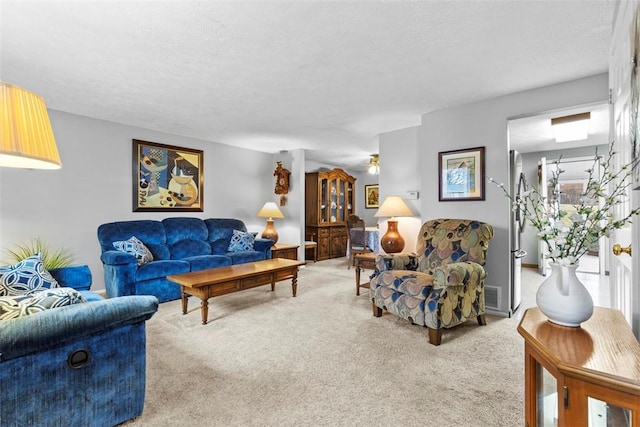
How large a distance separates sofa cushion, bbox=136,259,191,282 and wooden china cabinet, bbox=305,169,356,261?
10.9 ft

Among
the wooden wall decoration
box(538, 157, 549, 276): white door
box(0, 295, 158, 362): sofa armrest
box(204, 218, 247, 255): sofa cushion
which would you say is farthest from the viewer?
the wooden wall decoration

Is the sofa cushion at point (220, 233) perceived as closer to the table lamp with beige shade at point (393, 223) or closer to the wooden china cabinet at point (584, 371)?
the table lamp with beige shade at point (393, 223)

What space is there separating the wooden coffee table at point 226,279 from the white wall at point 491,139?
6.43 feet

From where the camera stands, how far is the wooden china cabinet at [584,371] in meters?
0.81

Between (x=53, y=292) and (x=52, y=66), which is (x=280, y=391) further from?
(x=52, y=66)

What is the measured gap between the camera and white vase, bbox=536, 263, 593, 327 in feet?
3.65

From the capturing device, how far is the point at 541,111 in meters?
3.04

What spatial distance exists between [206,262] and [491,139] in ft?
12.5

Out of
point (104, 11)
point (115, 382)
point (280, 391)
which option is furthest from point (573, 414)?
point (104, 11)

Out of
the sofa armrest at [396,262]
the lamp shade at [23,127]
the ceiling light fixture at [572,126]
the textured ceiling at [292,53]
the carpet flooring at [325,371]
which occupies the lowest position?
the carpet flooring at [325,371]

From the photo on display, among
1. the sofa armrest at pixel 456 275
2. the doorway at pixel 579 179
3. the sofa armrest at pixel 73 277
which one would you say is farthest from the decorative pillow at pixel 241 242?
the doorway at pixel 579 179

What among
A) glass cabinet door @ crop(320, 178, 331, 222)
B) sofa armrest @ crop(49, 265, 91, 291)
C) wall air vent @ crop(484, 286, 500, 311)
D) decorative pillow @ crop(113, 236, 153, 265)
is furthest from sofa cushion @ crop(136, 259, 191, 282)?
wall air vent @ crop(484, 286, 500, 311)

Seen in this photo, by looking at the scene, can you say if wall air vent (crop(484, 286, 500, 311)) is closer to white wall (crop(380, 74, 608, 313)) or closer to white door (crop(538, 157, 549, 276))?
white wall (crop(380, 74, 608, 313))

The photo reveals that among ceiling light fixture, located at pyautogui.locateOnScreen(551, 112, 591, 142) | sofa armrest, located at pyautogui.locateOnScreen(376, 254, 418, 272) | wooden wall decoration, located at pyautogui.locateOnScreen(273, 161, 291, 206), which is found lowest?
sofa armrest, located at pyautogui.locateOnScreen(376, 254, 418, 272)
